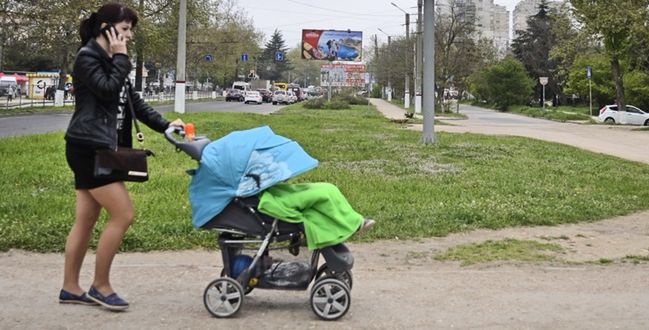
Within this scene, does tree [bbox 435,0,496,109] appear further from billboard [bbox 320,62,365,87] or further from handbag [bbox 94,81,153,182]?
handbag [bbox 94,81,153,182]

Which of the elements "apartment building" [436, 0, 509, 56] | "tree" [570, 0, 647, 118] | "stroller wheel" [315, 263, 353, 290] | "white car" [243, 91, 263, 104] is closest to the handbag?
"stroller wheel" [315, 263, 353, 290]

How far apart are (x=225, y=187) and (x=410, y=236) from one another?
328cm

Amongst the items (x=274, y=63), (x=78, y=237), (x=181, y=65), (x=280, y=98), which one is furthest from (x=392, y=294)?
(x=274, y=63)

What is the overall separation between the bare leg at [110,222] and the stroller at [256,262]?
0.46 metres

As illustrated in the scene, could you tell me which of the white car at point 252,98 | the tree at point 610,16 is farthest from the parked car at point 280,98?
→ the tree at point 610,16

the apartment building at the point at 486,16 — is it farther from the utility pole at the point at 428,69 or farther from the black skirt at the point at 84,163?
the black skirt at the point at 84,163

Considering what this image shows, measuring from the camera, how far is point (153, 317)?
15.0 ft

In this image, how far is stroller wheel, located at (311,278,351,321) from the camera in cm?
455

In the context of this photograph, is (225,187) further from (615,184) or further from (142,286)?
(615,184)

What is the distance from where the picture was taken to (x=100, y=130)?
444cm

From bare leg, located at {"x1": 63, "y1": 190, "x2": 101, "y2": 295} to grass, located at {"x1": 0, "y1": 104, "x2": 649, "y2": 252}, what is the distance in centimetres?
177

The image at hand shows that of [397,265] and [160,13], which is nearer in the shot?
[397,265]

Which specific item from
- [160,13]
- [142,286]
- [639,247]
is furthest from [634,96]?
[142,286]

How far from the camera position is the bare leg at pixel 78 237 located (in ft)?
15.2
